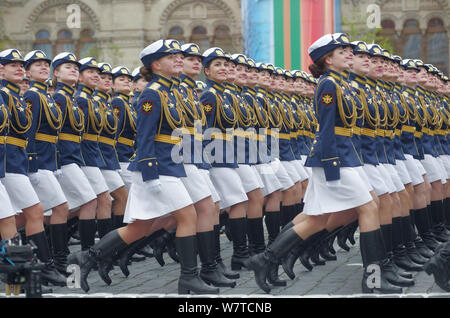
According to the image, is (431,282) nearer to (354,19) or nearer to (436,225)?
(436,225)

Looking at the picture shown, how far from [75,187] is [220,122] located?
164cm

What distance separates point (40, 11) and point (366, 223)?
35401 millimetres

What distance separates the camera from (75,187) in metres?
9.97

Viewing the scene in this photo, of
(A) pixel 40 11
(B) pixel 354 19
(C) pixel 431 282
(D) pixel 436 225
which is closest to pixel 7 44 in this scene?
(A) pixel 40 11

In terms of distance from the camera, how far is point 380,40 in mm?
36531

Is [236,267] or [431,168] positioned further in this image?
[431,168]

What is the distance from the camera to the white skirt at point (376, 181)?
8.51m

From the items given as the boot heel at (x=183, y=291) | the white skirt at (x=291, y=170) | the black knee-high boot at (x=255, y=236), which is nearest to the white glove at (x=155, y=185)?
the boot heel at (x=183, y=291)

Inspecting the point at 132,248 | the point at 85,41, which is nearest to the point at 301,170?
the point at 132,248

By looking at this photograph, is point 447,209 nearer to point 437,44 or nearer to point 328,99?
point 328,99

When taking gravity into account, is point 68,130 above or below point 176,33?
below

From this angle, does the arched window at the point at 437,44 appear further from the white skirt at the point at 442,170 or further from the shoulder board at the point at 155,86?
the shoulder board at the point at 155,86

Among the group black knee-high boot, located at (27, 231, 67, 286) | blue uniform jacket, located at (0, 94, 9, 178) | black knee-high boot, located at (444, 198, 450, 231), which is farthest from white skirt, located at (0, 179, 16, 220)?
black knee-high boot, located at (444, 198, 450, 231)

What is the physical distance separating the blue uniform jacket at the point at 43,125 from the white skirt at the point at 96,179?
979 millimetres
